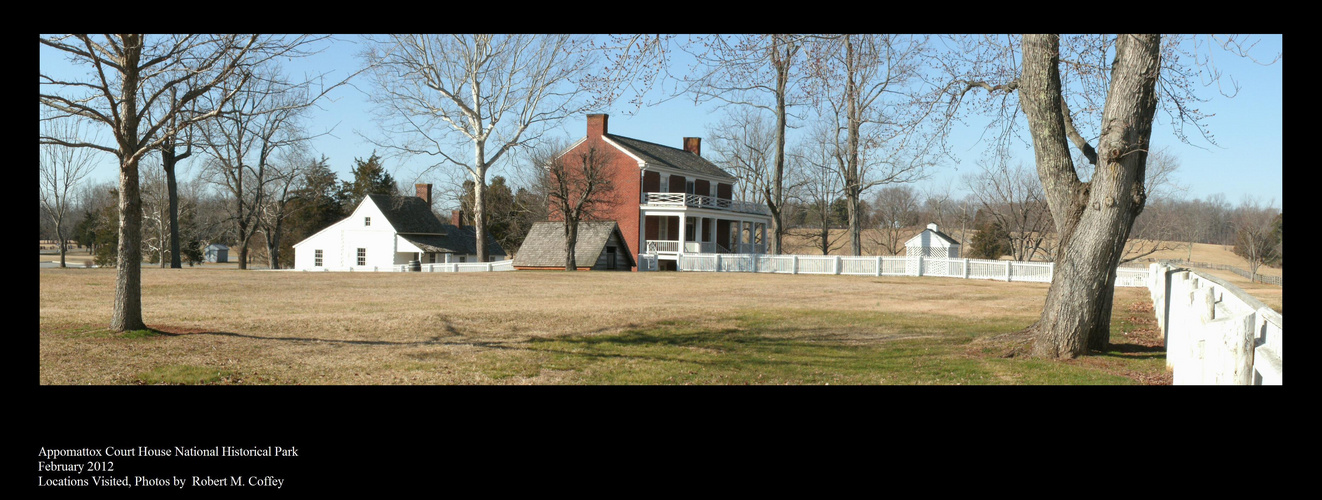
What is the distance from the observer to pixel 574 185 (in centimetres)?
3656

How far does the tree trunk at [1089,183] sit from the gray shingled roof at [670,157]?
3195cm

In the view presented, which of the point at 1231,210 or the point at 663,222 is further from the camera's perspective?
the point at 1231,210

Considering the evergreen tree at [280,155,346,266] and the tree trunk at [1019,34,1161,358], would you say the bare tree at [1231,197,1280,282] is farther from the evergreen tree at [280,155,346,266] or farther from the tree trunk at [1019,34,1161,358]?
the evergreen tree at [280,155,346,266]

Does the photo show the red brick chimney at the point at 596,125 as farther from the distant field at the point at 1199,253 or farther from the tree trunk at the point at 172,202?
the distant field at the point at 1199,253

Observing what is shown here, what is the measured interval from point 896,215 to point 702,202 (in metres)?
27.7

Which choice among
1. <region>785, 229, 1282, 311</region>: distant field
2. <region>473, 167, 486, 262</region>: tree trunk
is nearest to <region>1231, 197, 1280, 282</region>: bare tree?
<region>785, 229, 1282, 311</region>: distant field

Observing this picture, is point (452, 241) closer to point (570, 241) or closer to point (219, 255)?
point (570, 241)

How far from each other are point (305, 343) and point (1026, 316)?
1272 cm

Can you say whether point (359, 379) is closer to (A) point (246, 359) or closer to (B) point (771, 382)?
(A) point (246, 359)

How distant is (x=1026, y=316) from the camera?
15.3m

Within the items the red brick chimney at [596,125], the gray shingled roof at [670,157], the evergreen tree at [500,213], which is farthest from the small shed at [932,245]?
the evergreen tree at [500,213]

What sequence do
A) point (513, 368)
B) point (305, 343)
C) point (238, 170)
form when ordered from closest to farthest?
point (513, 368)
point (305, 343)
point (238, 170)
